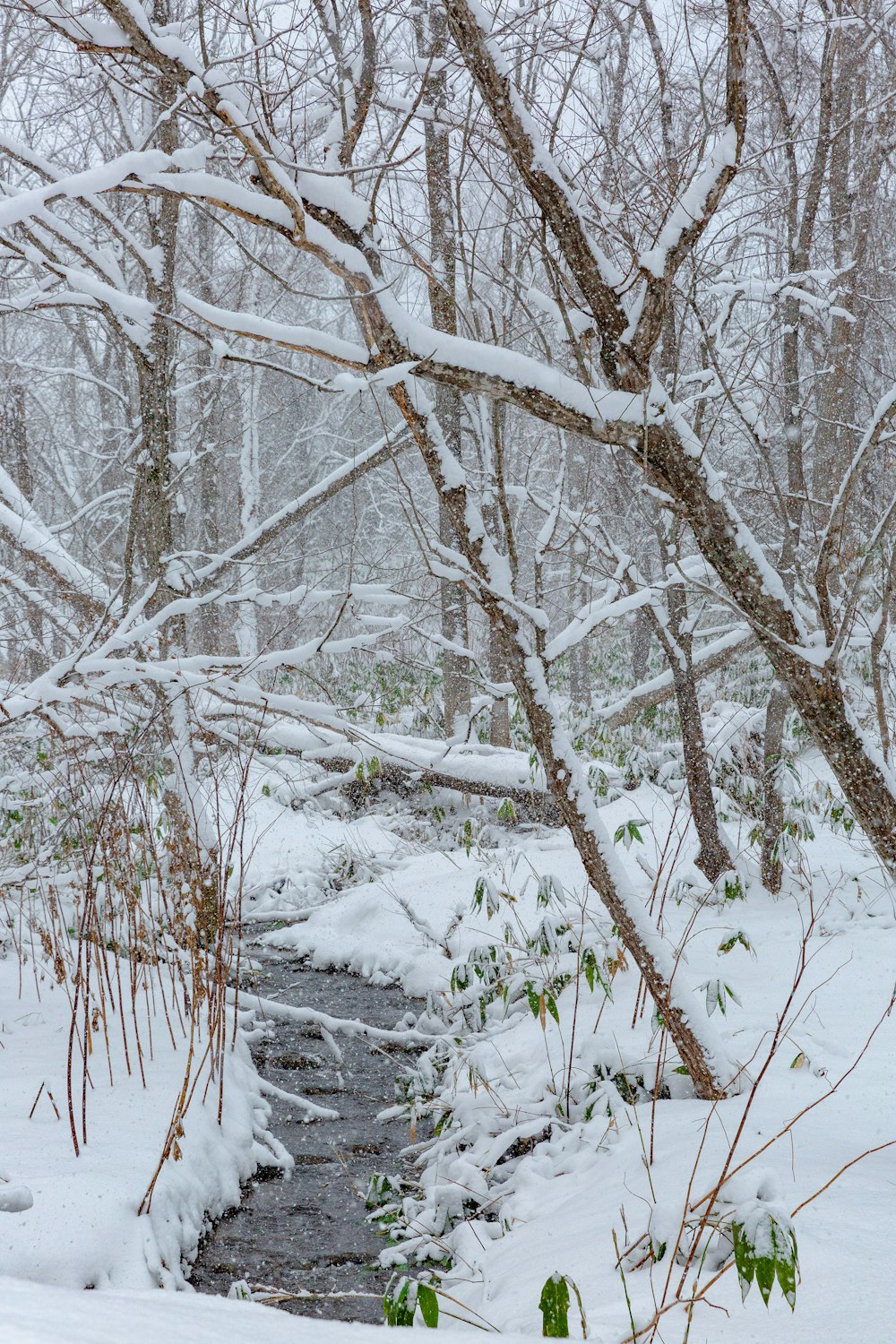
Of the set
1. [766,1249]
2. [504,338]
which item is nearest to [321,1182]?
[766,1249]

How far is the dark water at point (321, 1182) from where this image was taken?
3.04 m

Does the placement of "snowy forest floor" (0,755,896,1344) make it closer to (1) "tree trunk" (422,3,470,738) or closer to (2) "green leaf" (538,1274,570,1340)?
(2) "green leaf" (538,1274,570,1340)

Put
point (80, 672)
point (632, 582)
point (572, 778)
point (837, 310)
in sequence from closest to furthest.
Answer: point (572, 778) → point (80, 672) → point (837, 310) → point (632, 582)

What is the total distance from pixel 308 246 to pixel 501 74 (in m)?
0.74

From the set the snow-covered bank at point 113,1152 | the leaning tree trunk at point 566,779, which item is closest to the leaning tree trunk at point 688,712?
the leaning tree trunk at point 566,779

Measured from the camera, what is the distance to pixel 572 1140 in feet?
11.3

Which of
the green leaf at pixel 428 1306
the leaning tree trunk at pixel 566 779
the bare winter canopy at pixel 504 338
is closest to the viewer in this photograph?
the green leaf at pixel 428 1306

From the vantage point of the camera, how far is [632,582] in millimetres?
4777

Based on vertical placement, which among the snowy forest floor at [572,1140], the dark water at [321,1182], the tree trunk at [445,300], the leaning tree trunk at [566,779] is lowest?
the dark water at [321,1182]

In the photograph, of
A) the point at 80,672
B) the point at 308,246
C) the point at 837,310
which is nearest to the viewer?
the point at 308,246

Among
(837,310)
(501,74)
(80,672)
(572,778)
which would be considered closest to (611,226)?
(501,74)

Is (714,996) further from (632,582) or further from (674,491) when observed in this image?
(632,582)

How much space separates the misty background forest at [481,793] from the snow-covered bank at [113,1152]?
0.7 inches

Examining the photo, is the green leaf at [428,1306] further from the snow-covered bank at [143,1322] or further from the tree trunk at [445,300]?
the tree trunk at [445,300]
